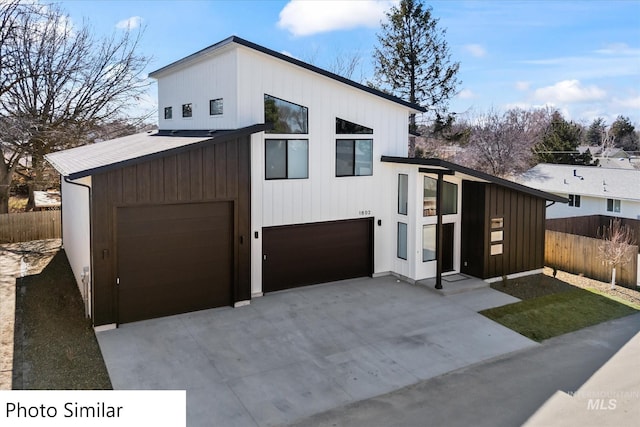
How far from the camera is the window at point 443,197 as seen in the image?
1334 centimetres

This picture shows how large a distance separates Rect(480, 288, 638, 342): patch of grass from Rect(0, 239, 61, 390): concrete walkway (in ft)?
31.2

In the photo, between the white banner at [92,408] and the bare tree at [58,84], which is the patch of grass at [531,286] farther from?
the bare tree at [58,84]

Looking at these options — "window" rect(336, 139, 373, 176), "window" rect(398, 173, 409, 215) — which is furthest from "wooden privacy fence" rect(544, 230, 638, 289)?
"window" rect(336, 139, 373, 176)

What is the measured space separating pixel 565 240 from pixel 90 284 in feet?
44.2

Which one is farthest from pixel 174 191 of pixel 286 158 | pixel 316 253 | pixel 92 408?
pixel 92 408

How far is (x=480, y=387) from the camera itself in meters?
7.88

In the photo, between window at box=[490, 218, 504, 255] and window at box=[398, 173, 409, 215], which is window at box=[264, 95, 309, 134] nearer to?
window at box=[398, 173, 409, 215]

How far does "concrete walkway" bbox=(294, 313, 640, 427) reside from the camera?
22.6 feet

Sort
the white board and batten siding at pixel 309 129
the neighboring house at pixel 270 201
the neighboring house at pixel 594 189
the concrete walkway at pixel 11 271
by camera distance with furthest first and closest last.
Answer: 1. the neighboring house at pixel 594 189
2. the white board and batten siding at pixel 309 129
3. the neighboring house at pixel 270 201
4. the concrete walkway at pixel 11 271

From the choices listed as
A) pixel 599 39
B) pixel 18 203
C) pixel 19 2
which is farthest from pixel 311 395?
pixel 18 203

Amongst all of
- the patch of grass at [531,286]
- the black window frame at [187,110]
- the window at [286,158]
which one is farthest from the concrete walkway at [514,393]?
the black window frame at [187,110]

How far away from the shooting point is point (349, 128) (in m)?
13.4

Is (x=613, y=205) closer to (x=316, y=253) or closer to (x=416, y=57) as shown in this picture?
(x=416, y=57)

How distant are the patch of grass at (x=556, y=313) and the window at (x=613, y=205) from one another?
13760 millimetres
